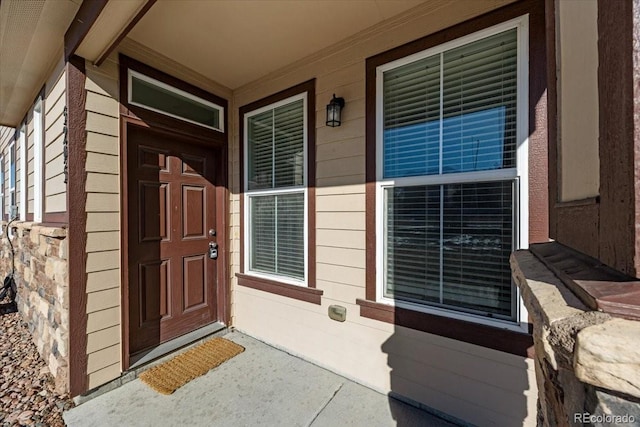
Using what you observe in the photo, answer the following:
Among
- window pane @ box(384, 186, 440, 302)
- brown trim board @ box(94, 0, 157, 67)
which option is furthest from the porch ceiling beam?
window pane @ box(384, 186, 440, 302)

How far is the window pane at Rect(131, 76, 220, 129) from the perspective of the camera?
2.34m

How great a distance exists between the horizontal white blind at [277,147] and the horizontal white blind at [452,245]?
0.99 metres

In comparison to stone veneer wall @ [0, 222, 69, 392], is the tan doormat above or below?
below

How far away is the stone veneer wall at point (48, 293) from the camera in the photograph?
1963 mm

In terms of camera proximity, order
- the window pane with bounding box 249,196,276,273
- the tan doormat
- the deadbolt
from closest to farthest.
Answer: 1. the tan doormat
2. the window pane with bounding box 249,196,276,273
3. the deadbolt

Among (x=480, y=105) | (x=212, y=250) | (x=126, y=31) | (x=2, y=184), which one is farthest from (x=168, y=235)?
(x=2, y=184)

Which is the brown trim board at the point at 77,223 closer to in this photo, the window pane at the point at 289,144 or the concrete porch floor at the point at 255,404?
the concrete porch floor at the point at 255,404

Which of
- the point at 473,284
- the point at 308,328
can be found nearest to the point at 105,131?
the point at 308,328

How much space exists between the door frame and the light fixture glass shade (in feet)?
4.40

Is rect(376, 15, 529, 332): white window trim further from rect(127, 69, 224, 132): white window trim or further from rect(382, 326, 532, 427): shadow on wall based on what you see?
rect(127, 69, 224, 132): white window trim

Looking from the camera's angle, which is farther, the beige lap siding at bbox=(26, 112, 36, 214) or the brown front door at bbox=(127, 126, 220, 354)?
the beige lap siding at bbox=(26, 112, 36, 214)

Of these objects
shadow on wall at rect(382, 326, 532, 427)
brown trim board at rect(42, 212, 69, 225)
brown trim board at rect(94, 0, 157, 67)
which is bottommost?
shadow on wall at rect(382, 326, 532, 427)

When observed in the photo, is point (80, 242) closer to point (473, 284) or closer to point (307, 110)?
point (307, 110)

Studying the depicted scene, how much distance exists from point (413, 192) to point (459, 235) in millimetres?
419
